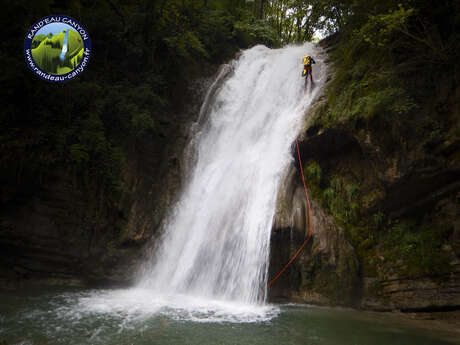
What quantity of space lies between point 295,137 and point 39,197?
737cm

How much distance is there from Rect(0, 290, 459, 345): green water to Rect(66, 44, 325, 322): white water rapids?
91mm

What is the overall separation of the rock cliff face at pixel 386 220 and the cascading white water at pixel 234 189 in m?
0.74

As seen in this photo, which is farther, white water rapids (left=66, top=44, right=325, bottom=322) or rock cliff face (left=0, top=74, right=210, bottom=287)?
rock cliff face (left=0, top=74, right=210, bottom=287)

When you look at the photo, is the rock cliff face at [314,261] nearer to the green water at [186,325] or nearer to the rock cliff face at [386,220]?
the rock cliff face at [386,220]

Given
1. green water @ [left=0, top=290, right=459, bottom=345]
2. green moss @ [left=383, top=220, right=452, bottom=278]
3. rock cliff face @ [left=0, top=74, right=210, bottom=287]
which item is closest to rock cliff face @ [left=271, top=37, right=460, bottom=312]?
green moss @ [left=383, top=220, right=452, bottom=278]

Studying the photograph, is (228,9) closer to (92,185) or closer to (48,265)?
(92,185)

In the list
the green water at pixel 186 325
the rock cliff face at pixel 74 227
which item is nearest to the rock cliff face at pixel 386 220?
the green water at pixel 186 325

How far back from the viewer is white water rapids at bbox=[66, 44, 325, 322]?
6.88 m

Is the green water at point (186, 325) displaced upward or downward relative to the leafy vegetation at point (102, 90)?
downward

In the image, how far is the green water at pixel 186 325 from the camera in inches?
189

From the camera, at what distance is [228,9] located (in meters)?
18.1

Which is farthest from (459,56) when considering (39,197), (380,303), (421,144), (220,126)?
(39,197)

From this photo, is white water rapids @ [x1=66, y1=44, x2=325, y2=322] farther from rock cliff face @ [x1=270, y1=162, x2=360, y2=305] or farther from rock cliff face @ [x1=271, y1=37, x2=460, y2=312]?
rock cliff face @ [x1=271, y1=37, x2=460, y2=312]

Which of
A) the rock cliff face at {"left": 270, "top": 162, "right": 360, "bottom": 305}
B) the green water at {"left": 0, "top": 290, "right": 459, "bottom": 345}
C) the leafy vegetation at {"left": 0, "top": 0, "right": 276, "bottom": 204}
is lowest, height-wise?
the green water at {"left": 0, "top": 290, "right": 459, "bottom": 345}
